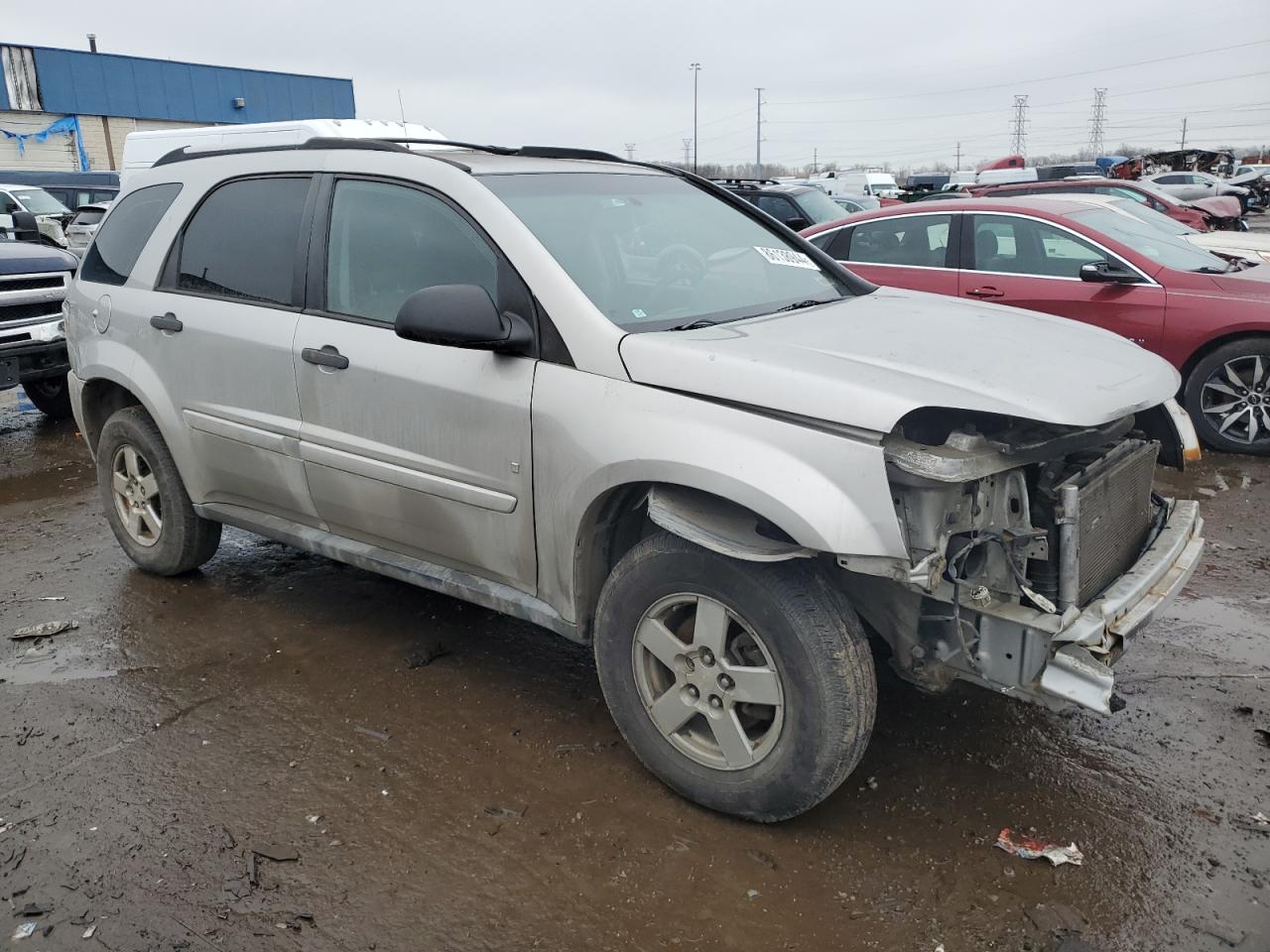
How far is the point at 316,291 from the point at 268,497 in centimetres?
90

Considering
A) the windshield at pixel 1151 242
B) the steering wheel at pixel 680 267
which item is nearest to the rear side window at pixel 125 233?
the steering wheel at pixel 680 267

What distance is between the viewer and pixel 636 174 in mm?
3961

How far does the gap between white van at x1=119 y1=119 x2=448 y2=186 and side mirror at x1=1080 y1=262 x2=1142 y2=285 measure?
7263 millimetres

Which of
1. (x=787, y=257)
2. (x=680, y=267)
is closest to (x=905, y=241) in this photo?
(x=787, y=257)

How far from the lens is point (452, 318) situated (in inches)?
115

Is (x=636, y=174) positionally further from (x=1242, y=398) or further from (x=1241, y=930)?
(x=1242, y=398)

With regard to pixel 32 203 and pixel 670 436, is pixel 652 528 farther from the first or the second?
pixel 32 203

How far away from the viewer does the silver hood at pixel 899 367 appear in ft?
8.27

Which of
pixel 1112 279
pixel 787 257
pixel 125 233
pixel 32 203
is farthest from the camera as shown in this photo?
pixel 32 203

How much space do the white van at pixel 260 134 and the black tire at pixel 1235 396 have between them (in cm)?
813

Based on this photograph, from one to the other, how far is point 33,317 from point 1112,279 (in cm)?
812

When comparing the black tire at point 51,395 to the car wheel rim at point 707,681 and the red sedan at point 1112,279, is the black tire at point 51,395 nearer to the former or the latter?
the red sedan at point 1112,279

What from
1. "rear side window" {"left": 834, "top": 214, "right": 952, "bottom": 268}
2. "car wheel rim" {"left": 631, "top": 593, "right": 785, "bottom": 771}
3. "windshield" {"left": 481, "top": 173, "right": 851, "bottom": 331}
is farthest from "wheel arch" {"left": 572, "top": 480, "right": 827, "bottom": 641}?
"rear side window" {"left": 834, "top": 214, "right": 952, "bottom": 268}

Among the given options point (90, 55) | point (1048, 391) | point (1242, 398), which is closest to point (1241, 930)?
point (1048, 391)
